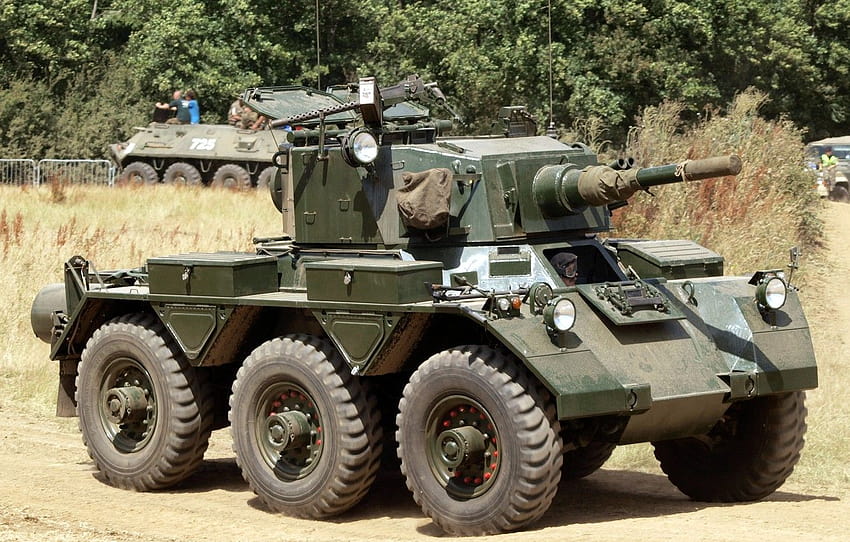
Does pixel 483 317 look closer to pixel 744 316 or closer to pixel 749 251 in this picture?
pixel 744 316

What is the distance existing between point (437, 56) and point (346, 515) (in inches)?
898

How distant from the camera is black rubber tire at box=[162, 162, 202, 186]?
31734 millimetres

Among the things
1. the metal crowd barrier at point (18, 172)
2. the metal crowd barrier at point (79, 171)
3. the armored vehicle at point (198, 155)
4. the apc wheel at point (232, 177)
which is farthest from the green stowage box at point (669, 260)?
the metal crowd barrier at point (18, 172)

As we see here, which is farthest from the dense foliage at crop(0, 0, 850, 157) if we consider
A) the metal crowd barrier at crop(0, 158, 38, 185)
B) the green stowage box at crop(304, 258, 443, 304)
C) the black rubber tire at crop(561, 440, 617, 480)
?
the green stowage box at crop(304, 258, 443, 304)

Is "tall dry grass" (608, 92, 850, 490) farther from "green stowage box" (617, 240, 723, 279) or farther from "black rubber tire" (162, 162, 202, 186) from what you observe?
"black rubber tire" (162, 162, 202, 186)

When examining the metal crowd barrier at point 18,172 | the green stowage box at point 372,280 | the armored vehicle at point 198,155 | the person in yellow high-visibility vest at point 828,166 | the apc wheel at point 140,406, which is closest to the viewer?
the green stowage box at point 372,280

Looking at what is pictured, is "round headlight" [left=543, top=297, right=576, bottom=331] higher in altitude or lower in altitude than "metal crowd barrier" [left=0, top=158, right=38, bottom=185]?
lower

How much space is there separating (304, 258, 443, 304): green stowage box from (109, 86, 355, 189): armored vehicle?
65.4ft

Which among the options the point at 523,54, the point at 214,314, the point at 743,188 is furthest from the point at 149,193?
the point at 214,314

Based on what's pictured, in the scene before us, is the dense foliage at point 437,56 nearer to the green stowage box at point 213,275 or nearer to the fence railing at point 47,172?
the fence railing at point 47,172

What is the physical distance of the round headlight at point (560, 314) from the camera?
8.94 metres

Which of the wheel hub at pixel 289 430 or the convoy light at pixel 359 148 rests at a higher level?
the convoy light at pixel 359 148

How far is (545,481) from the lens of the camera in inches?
349

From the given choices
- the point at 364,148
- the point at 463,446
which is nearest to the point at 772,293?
the point at 463,446
